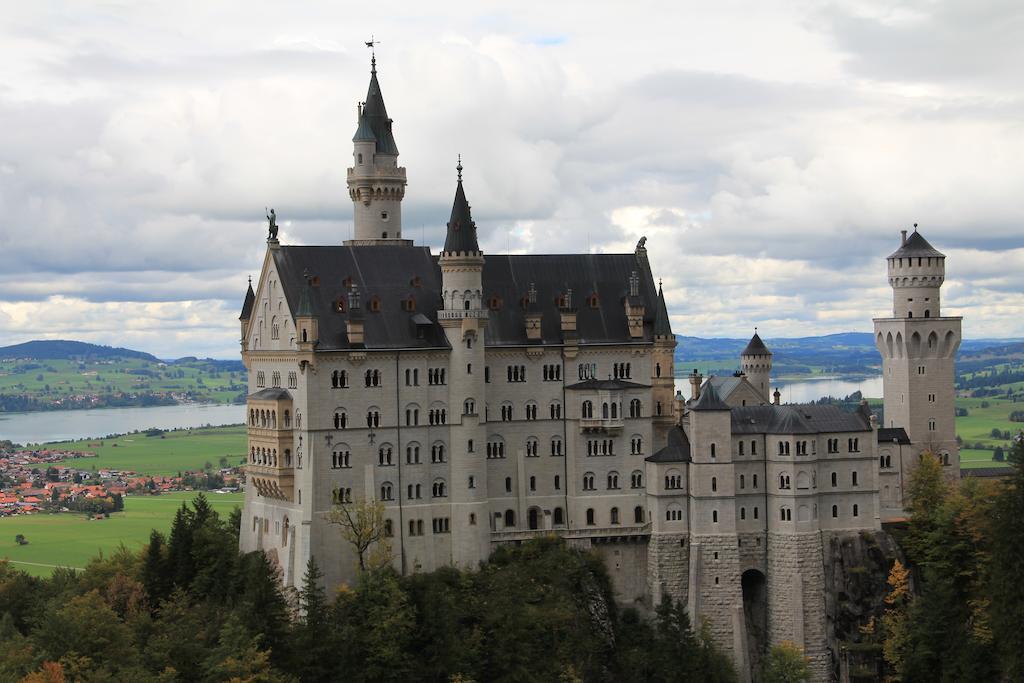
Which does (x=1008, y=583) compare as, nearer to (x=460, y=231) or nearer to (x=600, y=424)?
(x=600, y=424)

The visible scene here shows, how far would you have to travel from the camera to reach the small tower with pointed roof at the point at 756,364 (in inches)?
5261

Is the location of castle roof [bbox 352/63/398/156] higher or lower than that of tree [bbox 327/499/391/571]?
higher

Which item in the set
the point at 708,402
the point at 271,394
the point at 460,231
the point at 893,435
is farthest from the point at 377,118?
the point at 893,435

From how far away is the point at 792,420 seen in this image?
116m

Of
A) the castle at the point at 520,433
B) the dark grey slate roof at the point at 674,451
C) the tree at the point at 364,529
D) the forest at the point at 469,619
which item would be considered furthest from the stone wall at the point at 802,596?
the tree at the point at 364,529

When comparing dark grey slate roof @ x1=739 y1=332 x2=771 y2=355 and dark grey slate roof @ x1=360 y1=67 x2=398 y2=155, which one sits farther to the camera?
dark grey slate roof @ x1=739 y1=332 x2=771 y2=355

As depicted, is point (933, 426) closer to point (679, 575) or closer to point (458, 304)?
point (679, 575)

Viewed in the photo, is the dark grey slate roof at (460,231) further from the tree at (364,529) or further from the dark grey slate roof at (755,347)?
the dark grey slate roof at (755,347)

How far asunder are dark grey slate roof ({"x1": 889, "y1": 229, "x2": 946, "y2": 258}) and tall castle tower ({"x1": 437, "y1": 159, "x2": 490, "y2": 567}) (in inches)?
1554

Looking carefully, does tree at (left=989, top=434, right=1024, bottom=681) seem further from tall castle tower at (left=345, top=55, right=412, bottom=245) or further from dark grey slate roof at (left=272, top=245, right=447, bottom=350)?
tall castle tower at (left=345, top=55, right=412, bottom=245)

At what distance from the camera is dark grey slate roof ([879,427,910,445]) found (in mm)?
125625

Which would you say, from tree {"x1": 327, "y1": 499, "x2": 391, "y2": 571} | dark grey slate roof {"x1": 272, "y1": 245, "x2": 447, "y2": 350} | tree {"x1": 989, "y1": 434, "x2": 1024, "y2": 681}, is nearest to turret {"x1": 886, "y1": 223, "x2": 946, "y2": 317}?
Result: tree {"x1": 989, "y1": 434, "x2": 1024, "y2": 681}

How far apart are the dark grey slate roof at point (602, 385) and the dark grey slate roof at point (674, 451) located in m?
4.41

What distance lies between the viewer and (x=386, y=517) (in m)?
110
